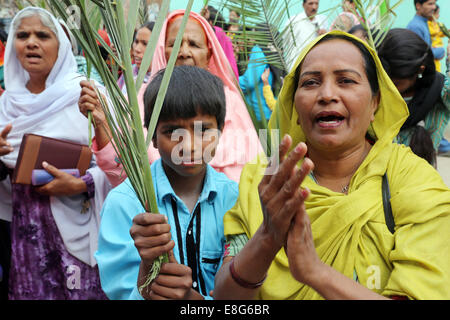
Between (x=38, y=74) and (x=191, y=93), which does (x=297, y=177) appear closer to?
(x=191, y=93)

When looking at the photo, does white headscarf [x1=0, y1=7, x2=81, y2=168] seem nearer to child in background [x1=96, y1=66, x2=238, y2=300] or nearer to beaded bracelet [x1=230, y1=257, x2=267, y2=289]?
child in background [x1=96, y1=66, x2=238, y2=300]

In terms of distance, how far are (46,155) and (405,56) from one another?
1.94m

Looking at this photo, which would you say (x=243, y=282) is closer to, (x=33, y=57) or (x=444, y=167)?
(x=33, y=57)

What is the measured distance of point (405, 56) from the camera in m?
2.65

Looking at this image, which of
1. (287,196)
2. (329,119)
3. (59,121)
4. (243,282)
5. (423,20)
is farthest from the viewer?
(423,20)

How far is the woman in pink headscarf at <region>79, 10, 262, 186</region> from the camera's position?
239 centimetres

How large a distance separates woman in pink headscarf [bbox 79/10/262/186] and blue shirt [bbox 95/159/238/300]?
0.58 metres

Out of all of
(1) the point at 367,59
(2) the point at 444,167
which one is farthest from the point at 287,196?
(2) the point at 444,167

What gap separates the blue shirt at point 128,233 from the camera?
5.20 feet

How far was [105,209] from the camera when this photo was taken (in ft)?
5.49

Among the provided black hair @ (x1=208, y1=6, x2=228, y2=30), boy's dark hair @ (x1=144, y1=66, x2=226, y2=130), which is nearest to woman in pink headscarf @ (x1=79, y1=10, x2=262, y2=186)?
black hair @ (x1=208, y1=6, x2=228, y2=30)

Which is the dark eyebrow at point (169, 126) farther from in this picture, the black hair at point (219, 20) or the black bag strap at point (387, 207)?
the black bag strap at point (387, 207)

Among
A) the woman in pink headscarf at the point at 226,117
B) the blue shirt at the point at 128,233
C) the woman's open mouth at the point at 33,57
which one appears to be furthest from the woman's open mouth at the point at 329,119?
the woman's open mouth at the point at 33,57
